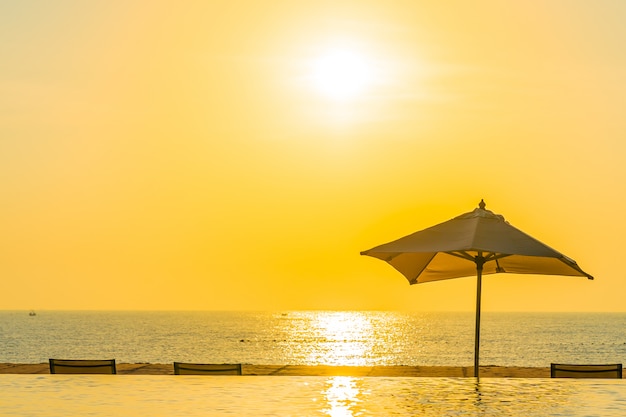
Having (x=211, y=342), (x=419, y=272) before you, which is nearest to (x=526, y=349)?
(x=211, y=342)

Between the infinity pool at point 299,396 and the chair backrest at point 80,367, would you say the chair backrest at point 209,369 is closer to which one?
the infinity pool at point 299,396

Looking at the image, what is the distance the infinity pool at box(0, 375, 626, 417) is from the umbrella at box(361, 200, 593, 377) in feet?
6.63

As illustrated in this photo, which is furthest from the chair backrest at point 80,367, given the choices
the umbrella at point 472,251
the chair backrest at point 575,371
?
A: the chair backrest at point 575,371

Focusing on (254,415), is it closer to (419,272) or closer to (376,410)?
(376,410)

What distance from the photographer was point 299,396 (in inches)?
418

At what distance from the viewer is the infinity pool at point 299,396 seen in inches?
374

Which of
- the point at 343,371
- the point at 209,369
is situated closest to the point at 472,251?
the point at 343,371

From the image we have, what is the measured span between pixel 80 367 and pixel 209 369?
6.36 feet

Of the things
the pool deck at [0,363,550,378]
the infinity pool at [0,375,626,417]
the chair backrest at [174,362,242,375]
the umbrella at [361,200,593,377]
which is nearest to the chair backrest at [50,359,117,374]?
the infinity pool at [0,375,626,417]

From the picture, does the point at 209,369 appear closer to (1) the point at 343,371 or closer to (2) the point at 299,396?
(2) the point at 299,396

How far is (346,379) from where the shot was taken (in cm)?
Result: 1259

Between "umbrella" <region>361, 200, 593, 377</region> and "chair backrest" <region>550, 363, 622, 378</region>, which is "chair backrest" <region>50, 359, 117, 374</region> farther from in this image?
"chair backrest" <region>550, 363, 622, 378</region>

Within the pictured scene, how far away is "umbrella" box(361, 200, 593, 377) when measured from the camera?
13680mm

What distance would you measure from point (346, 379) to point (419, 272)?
423cm
